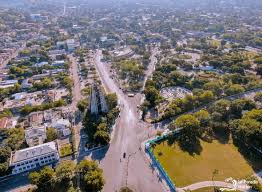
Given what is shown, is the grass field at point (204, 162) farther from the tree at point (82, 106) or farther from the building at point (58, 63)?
the building at point (58, 63)

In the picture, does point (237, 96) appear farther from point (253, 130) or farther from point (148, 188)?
point (148, 188)

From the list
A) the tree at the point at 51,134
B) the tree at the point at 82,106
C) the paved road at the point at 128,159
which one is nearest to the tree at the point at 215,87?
the paved road at the point at 128,159

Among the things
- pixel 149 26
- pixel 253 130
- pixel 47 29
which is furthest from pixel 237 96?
pixel 47 29

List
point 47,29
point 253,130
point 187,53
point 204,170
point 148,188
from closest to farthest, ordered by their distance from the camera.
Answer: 1. point 148,188
2. point 204,170
3. point 253,130
4. point 187,53
5. point 47,29

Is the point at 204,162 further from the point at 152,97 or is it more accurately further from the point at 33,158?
the point at 33,158

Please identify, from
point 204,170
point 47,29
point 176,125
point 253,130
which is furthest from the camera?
point 47,29

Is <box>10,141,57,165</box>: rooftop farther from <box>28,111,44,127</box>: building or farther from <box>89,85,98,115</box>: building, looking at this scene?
<box>28,111,44,127</box>: building

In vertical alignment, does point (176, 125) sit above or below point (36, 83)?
above

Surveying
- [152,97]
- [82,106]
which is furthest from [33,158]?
[152,97]
